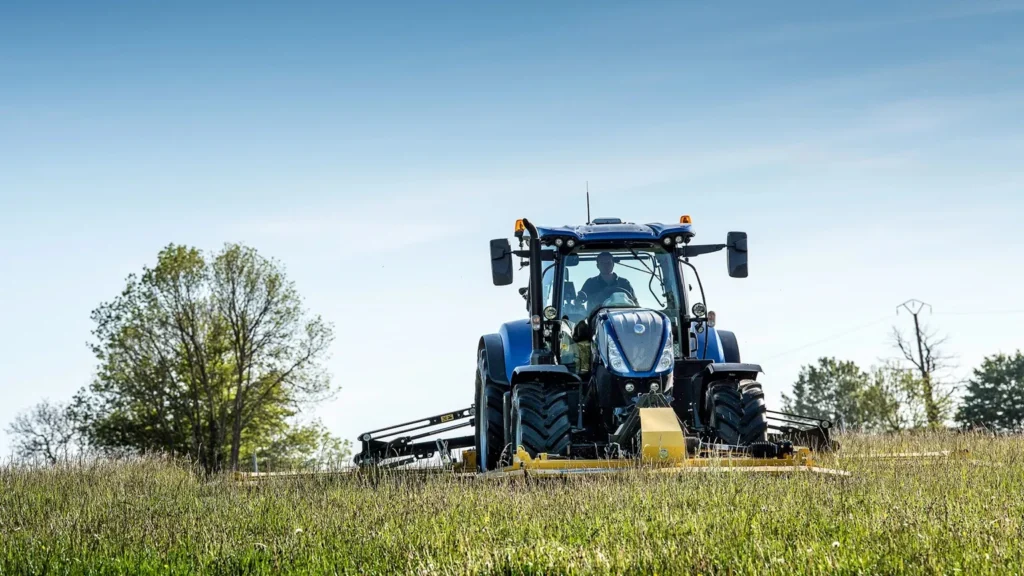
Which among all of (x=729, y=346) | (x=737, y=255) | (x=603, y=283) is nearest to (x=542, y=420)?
(x=603, y=283)

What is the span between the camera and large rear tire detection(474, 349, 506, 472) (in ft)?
38.0

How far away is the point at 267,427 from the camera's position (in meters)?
38.4

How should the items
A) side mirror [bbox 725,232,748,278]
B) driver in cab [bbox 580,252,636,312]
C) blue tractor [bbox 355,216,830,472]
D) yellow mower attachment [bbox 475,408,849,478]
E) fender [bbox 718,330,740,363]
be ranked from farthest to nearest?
fender [bbox 718,330,740,363] < driver in cab [bbox 580,252,636,312] < side mirror [bbox 725,232,748,278] < blue tractor [bbox 355,216,830,472] < yellow mower attachment [bbox 475,408,849,478]

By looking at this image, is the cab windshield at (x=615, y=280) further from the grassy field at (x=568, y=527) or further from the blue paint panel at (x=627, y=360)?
the grassy field at (x=568, y=527)

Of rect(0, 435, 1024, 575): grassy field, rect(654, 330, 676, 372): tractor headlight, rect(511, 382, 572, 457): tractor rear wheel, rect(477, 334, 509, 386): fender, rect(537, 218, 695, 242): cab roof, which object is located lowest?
rect(0, 435, 1024, 575): grassy field

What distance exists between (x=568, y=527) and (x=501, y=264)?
165 inches

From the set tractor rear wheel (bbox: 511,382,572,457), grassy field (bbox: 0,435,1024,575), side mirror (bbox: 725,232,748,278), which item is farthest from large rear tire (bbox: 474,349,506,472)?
side mirror (bbox: 725,232,748,278)

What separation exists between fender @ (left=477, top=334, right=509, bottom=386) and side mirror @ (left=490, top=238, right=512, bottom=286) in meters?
1.38

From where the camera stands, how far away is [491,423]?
1170 cm

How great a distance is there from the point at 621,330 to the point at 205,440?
2901cm

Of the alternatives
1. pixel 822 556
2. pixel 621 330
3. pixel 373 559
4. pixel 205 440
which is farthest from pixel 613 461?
pixel 205 440

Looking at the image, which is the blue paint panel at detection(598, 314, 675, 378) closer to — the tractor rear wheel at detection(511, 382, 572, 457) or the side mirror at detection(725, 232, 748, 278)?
the tractor rear wheel at detection(511, 382, 572, 457)

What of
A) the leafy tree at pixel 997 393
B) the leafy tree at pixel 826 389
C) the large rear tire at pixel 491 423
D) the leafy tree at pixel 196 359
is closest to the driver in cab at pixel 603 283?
the large rear tire at pixel 491 423

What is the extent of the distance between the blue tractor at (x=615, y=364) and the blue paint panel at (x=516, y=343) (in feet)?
0.04
